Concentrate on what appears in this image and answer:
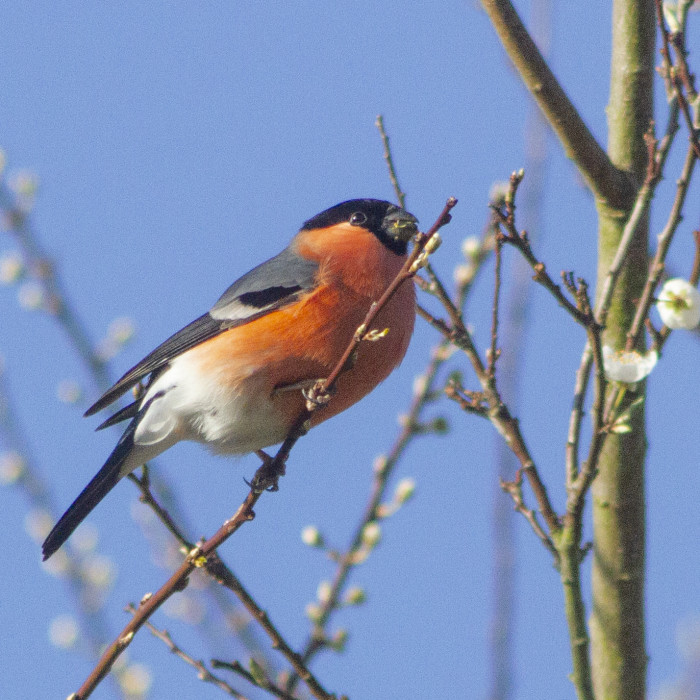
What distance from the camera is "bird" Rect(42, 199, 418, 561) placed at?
3.77m

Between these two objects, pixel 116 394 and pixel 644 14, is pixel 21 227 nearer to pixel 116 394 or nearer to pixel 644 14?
pixel 116 394

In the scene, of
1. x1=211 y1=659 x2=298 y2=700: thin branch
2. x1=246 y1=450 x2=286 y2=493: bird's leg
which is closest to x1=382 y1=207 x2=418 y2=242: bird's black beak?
x1=246 y1=450 x2=286 y2=493: bird's leg

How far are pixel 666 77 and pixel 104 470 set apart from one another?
2633 mm

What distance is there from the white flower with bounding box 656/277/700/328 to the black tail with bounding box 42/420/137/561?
222 centimetres

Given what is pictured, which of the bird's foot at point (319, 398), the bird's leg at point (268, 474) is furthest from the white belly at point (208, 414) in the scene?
the bird's foot at point (319, 398)

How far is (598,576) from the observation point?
139 inches

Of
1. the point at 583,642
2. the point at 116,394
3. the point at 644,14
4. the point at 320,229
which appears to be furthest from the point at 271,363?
the point at 644,14

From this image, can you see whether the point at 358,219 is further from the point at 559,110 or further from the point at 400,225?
the point at 559,110

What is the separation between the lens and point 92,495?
3.88m

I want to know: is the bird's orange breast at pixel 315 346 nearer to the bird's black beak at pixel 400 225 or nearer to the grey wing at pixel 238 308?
the grey wing at pixel 238 308

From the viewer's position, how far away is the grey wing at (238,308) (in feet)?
13.0

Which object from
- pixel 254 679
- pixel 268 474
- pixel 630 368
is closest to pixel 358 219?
pixel 268 474

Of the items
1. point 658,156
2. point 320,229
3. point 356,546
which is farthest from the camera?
point 320,229

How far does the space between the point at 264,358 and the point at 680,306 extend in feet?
5.22
